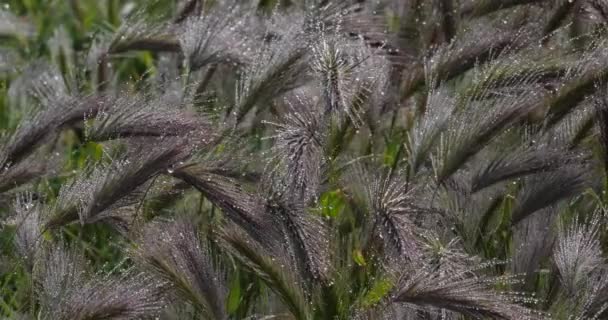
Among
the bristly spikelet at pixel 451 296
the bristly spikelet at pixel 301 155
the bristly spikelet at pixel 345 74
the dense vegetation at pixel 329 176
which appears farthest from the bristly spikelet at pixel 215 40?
the bristly spikelet at pixel 451 296

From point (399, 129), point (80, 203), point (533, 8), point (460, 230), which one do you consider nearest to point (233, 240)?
point (80, 203)

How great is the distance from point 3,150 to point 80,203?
205 millimetres

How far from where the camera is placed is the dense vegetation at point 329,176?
2.10m

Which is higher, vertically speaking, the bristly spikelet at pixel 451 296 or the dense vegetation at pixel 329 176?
the dense vegetation at pixel 329 176

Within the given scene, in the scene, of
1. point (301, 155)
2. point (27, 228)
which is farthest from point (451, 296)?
point (27, 228)

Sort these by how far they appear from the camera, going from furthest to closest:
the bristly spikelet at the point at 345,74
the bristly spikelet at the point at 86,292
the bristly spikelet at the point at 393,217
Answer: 1. the bristly spikelet at the point at 345,74
2. the bristly spikelet at the point at 393,217
3. the bristly spikelet at the point at 86,292

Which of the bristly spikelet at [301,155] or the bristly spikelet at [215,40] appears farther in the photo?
the bristly spikelet at [215,40]

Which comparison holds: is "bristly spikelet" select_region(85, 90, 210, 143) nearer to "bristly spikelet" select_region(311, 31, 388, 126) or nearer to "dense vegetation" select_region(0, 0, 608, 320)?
"dense vegetation" select_region(0, 0, 608, 320)

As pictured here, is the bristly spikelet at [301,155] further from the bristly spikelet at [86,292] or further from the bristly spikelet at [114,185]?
the bristly spikelet at [86,292]

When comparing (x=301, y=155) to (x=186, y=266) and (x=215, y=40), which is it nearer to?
(x=186, y=266)

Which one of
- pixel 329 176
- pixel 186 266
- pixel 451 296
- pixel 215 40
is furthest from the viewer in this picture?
pixel 215 40

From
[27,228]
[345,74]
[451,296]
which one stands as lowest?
[451,296]

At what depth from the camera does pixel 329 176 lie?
2361mm

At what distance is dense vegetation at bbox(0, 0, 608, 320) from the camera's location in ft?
6.88
